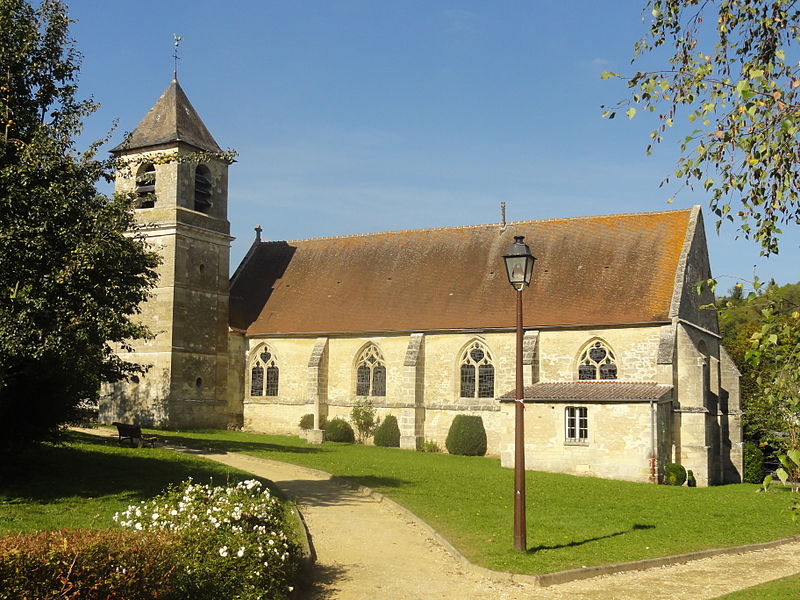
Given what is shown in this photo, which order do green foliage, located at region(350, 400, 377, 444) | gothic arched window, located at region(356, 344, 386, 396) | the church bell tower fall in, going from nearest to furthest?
green foliage, located at region(350, 400, 377, 444) < the church bell tower < gothic arched window, located at region(356, 344, 386, 396)

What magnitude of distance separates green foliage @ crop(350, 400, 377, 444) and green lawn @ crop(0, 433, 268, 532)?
1079 centimetres

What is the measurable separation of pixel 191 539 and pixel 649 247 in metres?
23.9

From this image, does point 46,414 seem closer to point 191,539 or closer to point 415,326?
point 191,539

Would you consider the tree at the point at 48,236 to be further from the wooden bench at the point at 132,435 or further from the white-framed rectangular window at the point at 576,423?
the white-framed rectangular window at the point at 576,423

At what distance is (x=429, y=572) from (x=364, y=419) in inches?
796

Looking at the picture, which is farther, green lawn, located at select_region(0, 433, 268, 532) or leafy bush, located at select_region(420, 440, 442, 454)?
leafy bush, located at select_region(420, 440, 442, 454)

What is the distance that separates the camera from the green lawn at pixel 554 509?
461 inches

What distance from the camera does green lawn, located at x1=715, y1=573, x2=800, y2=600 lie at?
29.8 feet

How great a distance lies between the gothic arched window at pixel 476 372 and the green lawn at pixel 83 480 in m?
12.4

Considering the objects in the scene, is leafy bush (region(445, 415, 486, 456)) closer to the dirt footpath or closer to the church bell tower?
the church bell tower

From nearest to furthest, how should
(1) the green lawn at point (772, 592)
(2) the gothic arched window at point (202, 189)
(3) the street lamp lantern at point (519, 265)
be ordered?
→ (1) the green lawn at point (772, 592) < (3) the street lamp lantern at point (519, 265) < (2) the gothic arched window at point (202, 189)

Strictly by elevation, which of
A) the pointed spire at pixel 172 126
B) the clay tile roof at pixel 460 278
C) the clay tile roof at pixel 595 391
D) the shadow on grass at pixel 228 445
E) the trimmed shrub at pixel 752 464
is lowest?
the trimmed shrub at pixel 752 464

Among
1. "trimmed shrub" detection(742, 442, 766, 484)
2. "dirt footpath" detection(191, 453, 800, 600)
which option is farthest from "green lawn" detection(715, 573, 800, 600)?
"trimmed shrub" detection(742, 442, 766, 484)

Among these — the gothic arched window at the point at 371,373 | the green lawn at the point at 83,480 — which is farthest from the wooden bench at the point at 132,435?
the gothic arched window at the point at 371,373
